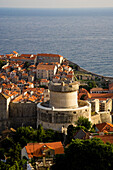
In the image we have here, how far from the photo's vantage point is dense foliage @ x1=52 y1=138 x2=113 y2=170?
2317 centimetres

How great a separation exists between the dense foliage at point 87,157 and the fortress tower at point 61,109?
28.7 feet

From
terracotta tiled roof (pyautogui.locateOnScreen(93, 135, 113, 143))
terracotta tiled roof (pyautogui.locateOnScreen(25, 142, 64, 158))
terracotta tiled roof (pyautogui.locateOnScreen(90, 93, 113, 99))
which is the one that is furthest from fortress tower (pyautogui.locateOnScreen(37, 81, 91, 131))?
terracotta tiled roof (pyautogui.locateOnScreen(90, 93, 113, 99))

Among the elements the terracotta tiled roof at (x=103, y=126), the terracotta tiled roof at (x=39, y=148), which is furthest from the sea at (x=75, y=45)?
the terracotta tiled roof at (x=39, y=148)

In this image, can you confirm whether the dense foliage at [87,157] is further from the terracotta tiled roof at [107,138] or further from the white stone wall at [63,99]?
the white stone wall at [63,99]

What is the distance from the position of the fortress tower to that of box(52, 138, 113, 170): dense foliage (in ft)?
28.7

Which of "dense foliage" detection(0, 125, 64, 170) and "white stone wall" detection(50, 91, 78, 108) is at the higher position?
"white stone wall" detection(50, 91, 78, 108)

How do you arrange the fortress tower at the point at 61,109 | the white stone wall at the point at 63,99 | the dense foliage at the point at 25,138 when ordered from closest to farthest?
1. the dense foliage at the point at 25,138
2. the fortress tower at the point at 61,109
3. the white stone wall at the point at 63,99

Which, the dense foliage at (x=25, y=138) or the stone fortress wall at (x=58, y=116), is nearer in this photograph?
the dense foliage at (x=25, y=138)

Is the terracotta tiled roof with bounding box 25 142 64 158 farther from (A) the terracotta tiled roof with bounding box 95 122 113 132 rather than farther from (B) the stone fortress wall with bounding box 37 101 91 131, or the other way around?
(A) the terracotta tiled roof with bounding box 95 122 113 132

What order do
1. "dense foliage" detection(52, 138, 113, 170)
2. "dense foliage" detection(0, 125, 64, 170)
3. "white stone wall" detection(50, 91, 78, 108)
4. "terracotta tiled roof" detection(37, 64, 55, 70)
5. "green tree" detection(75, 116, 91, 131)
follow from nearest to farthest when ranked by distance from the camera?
1. "dense foliage" detection(52, 138, 113, 170)
2. "dense foliage" detection(0, 125, 64, 170)
3. "green tree" detection(75, 116, 91, 131)
4. "white stone wall" detection(50, 91, 78, 108)
5. "terracotta tiled roof" detection(37, 64, 55, 70)

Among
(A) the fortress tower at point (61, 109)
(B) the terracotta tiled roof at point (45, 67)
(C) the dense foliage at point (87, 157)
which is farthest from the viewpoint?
(B) the terracotta tiled roof at point (45, 67)

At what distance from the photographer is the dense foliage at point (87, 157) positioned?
23.2 meters

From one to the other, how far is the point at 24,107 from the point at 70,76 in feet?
107

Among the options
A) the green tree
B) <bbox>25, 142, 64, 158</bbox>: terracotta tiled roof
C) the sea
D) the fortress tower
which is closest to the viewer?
<bbox>25, 142, 64, 158</bbox>: terracotta tiled roof
